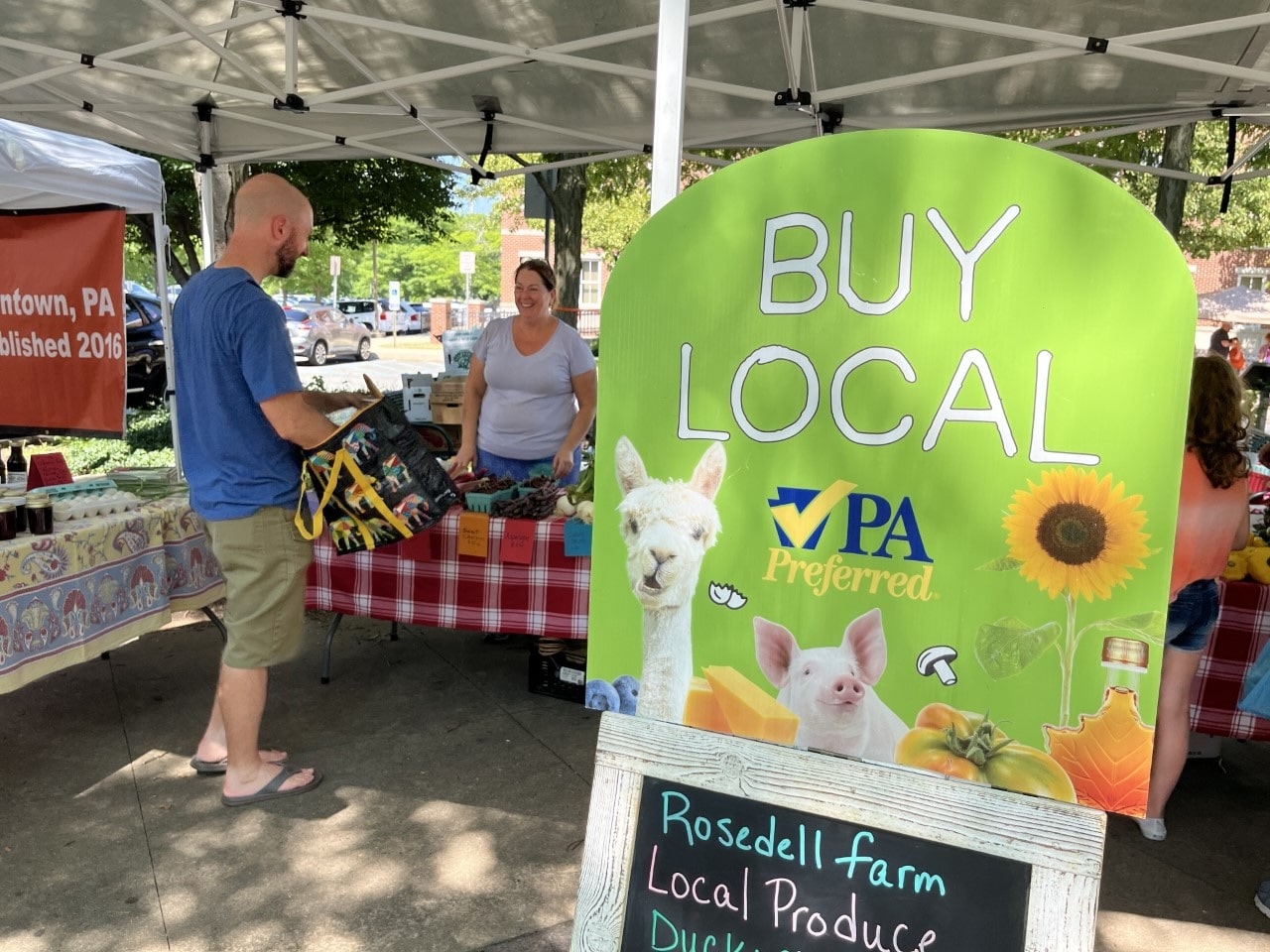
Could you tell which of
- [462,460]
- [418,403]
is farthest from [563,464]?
[418,403]

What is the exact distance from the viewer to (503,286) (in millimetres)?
42969

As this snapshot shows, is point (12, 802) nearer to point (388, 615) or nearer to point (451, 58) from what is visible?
point (388, 615)

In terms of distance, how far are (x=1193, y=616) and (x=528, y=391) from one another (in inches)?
105

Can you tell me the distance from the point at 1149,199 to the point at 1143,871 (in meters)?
15.9

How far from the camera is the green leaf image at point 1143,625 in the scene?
49.8 inches

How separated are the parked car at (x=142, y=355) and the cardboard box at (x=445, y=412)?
6.25 m

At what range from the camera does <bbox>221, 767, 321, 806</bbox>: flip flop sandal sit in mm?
3240

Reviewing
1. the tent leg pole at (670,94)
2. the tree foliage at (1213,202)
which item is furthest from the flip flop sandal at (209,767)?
the tree foliage at (1213,202)

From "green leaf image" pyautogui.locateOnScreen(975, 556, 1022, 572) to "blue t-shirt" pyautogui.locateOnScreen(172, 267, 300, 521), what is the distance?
85.0 inches

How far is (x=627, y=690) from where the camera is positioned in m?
1.56

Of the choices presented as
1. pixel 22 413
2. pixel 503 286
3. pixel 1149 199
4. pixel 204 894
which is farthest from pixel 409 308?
pixel 204 894

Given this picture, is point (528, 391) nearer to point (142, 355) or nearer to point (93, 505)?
point (93, 505)

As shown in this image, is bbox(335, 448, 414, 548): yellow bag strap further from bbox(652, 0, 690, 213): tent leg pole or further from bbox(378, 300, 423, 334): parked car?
bbox(378, 300, 423, 334): parked car

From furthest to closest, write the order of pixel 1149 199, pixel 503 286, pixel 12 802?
pixel 503 286 < pixel 1149 199 < pixel 12 802
